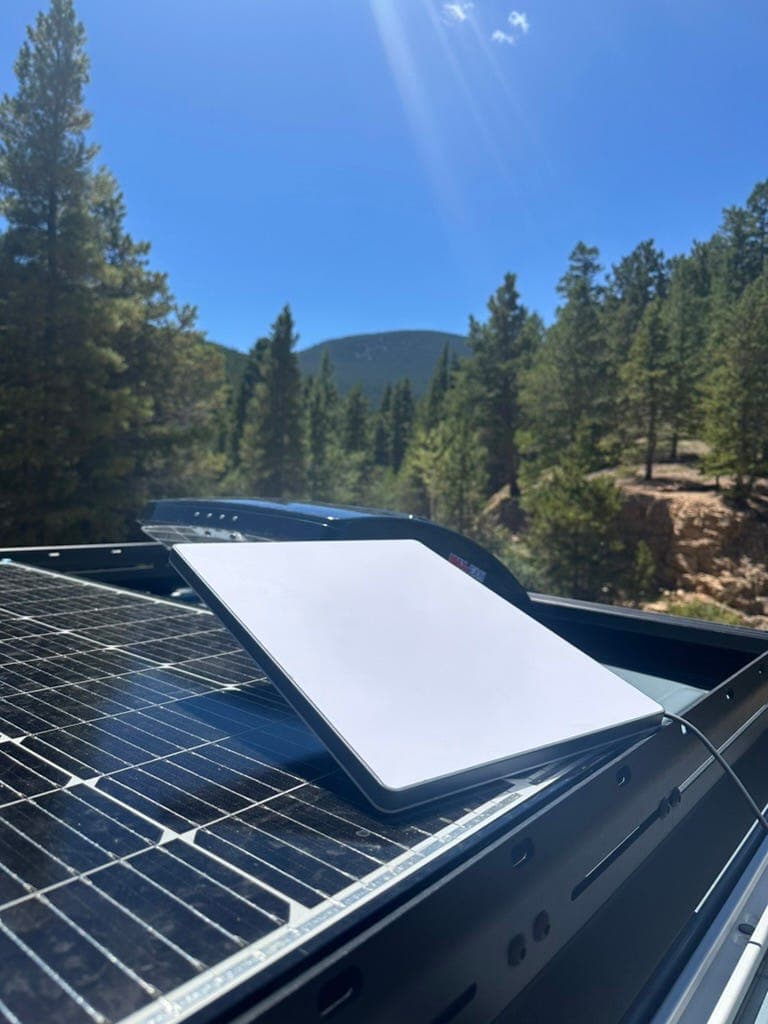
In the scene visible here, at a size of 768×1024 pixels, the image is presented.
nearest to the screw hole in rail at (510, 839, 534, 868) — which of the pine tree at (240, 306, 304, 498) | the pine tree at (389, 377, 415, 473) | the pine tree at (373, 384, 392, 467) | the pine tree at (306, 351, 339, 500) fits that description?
the pine tree at (240, 306, 304, 498)

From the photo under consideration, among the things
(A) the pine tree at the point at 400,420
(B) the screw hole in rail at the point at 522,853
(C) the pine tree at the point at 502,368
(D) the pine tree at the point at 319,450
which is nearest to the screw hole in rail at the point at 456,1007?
(B) the screw hole in rail at the point at 522,853

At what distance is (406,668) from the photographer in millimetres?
1359

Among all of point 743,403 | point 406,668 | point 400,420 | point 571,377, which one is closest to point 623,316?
point 571,377

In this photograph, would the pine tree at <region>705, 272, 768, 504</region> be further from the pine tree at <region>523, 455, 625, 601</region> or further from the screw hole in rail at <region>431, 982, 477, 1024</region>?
the screw hole in rail at <region>431, 982, 477, 1024</region>

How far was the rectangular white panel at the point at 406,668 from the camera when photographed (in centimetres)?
112

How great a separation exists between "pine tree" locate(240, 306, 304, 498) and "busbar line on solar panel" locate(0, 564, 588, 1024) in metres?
25.2

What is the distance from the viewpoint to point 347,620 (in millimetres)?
1486

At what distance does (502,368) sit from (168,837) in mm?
31166

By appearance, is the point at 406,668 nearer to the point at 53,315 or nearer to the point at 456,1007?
the point at 456,1007

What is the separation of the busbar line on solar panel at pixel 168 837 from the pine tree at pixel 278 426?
2517 cm

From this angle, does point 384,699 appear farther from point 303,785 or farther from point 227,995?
point 227,995

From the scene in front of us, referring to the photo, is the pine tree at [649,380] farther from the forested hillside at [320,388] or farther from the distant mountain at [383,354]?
the distant mountain at [383,354]

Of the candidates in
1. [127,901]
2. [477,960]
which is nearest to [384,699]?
[477,960]

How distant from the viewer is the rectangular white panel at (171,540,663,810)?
3.68 feet
